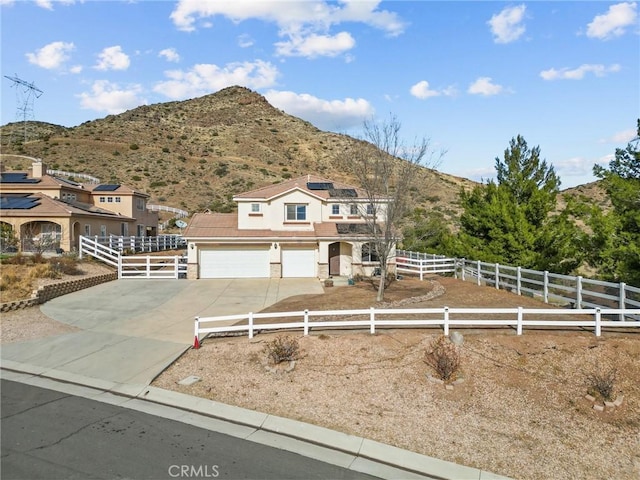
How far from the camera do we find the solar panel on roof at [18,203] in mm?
29431

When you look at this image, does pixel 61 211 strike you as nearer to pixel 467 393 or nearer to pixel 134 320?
pixel 134 320

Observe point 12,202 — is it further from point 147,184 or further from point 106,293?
point 147,184

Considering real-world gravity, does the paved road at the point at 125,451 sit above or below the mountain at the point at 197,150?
below

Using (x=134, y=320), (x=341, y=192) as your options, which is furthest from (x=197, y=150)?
(x=134, y=320)

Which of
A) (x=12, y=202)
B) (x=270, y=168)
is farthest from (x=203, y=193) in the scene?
(x=12, y=202)

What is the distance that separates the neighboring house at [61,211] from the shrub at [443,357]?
27399 mm

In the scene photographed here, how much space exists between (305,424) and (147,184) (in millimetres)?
67500

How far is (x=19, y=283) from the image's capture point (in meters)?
19.0

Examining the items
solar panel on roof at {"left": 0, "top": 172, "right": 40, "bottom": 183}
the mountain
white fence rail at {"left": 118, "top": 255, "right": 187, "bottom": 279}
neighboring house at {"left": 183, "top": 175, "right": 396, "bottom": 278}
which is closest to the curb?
white fence rail at {"left": 118, "top": 255, "right": 187, "bottom": 279}

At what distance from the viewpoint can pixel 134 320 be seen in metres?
16.3

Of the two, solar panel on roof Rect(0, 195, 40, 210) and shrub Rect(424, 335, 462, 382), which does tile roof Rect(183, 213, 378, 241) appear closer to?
solar panel on roof Rect(0, 195, 40, 210)

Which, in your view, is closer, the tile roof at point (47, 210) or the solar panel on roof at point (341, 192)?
the solar panel on roof at point (341, 192)

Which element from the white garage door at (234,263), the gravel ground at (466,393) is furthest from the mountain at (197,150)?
the gravel ground at (466,393)

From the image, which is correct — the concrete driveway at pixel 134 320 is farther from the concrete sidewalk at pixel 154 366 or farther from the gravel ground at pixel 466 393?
the gravel ground at pixel 466 393
